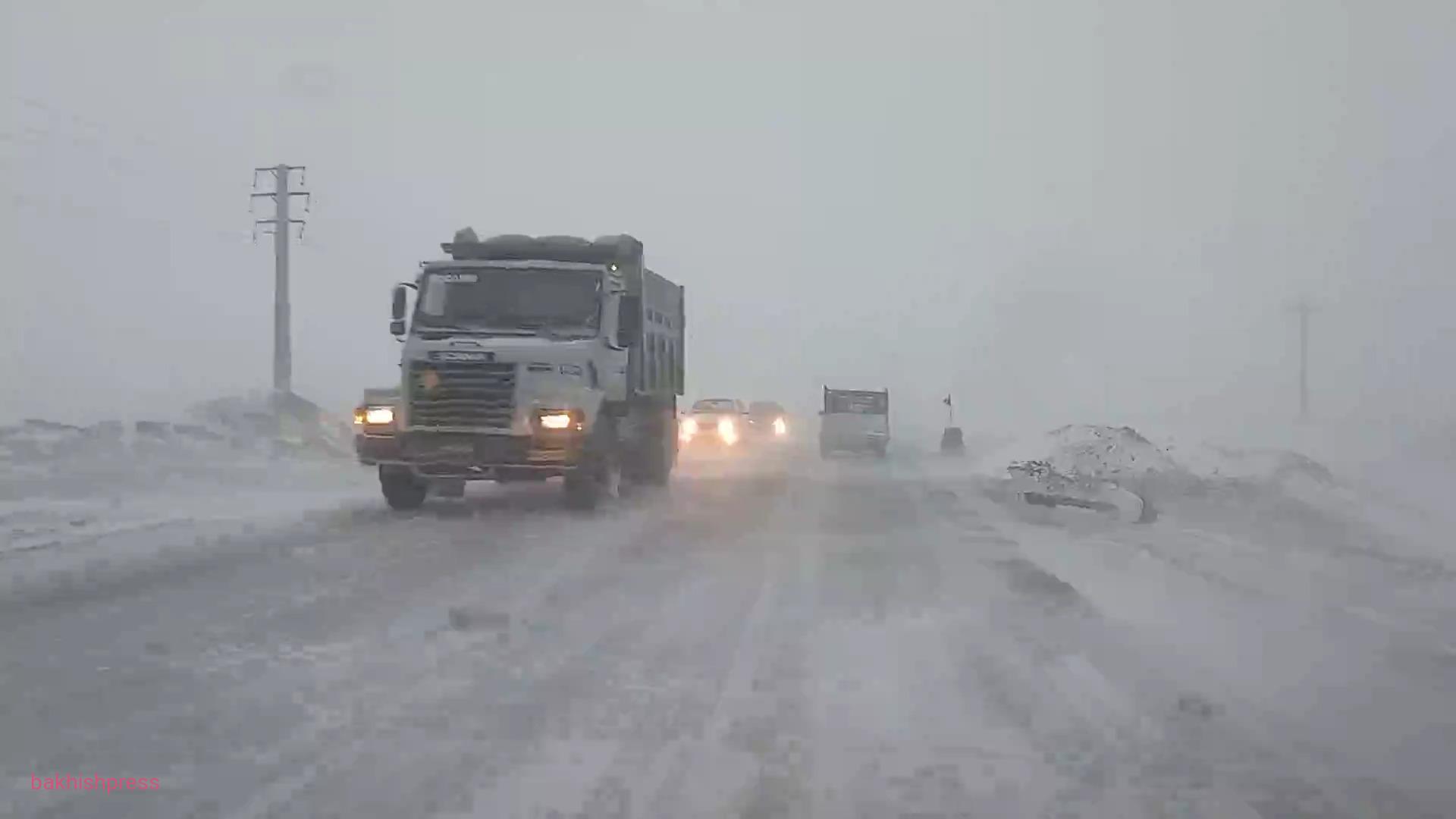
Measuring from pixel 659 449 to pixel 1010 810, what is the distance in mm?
16905

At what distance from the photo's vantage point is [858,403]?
→ 44344 millimetres

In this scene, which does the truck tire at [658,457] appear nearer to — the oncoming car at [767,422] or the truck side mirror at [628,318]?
the truck side mirror at [628,318]

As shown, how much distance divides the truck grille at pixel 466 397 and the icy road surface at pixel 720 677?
7.51ft

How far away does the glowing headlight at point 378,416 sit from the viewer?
55.0 feet

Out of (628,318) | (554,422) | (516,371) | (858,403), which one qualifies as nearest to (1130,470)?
(628,318)

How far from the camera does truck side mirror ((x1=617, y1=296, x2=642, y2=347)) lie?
59.3ft

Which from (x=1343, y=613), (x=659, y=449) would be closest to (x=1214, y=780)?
(x=1343, y=613)

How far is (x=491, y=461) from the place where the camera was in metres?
16.5

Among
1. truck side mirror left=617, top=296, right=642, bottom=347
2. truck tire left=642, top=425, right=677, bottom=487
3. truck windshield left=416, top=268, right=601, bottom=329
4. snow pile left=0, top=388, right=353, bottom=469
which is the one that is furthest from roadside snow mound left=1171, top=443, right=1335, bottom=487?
snow pile left=0, top=388, right=353, bottom=469

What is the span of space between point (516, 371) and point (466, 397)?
0.67 m

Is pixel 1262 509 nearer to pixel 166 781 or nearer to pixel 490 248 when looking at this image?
pixel 490 248

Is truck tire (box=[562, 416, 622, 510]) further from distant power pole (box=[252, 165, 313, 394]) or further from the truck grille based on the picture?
distant power pole (box=[252, 165, 313, 394])

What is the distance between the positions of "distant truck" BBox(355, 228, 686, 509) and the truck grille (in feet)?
0.04

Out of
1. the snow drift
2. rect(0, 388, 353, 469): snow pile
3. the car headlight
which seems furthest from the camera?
rect(0, 388, 353, 469): snow pile
